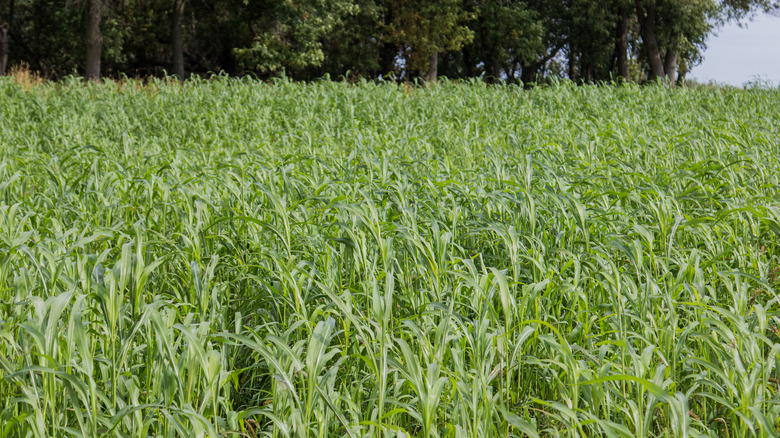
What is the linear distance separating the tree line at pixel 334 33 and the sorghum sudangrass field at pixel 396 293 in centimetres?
1573

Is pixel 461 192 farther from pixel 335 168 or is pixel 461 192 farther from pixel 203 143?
pixel 203 143

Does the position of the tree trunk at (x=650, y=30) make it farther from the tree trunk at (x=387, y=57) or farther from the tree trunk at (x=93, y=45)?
the tree trunk at (x=93, y=45)

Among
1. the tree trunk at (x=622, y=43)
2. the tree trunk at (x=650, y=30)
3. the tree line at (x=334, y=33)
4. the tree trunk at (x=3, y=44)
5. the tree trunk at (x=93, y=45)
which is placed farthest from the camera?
the tree trunk at (x=622, y=43)

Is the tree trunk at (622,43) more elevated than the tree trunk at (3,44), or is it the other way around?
the tree trunk at (622,43)

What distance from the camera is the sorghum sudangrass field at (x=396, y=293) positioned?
2.39m

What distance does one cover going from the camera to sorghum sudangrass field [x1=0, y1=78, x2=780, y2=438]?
239cm

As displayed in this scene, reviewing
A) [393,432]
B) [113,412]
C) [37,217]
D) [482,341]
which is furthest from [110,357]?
[37,217]

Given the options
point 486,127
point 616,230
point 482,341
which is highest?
point 486,127

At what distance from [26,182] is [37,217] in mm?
1451

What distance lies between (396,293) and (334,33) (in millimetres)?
27241

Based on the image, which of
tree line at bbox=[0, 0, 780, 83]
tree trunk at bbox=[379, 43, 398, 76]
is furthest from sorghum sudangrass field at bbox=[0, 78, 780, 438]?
tree trunk at bbox=[379, 43, 398, 76]

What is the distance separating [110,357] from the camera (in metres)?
2.73

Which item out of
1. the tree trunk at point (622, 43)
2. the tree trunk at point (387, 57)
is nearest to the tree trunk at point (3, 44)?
the tree trunk at point (387, 57)

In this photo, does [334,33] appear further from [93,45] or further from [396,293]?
[396,293]
